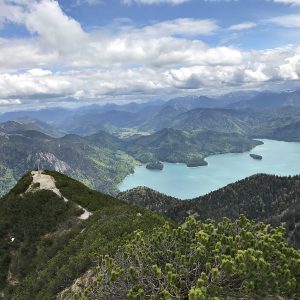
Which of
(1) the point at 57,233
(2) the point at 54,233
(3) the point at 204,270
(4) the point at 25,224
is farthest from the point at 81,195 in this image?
(3) the point at 204,270

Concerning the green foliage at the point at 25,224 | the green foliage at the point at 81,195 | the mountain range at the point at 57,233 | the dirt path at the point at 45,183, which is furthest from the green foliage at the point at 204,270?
the dirt path at the point at 45,183

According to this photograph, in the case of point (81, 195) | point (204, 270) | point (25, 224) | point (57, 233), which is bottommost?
point (25, 224)

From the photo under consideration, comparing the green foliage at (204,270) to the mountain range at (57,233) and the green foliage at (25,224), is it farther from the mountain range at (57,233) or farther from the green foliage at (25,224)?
the green foliage at (25,224)

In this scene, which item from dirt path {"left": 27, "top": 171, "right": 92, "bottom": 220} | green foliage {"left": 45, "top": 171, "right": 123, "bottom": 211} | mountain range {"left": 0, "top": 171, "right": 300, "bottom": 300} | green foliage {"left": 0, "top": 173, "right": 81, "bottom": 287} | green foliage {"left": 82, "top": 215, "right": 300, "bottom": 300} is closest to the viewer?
green foliage {"left": 82, "top": 215, "right": 300, "bottom": 300}

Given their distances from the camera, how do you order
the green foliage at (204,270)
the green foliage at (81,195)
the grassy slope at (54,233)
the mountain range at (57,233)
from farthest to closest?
the green foliage at (81,195), the grassy slope at (54,233), the mountain range at (57,233), the green foliage at (204,270)

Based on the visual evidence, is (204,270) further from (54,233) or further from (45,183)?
(45,183)

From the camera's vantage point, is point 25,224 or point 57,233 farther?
point 25,224

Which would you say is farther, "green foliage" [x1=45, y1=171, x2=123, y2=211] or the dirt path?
the dirt path

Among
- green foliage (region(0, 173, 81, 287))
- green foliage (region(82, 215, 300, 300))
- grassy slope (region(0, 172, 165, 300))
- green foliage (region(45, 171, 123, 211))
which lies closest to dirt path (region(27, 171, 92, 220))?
green foliage (region(45, 171, 123, 211))

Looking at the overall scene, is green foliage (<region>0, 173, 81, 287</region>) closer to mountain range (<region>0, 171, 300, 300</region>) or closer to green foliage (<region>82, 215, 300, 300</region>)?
mountain range (<region>0, 171, 300, 300</region>)
